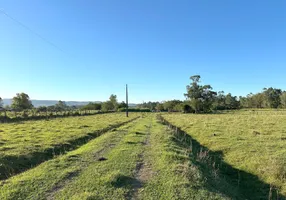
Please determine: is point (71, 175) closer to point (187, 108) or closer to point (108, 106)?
point (187, 108)

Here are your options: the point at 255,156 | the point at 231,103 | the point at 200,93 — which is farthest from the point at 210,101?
the point at 255,156

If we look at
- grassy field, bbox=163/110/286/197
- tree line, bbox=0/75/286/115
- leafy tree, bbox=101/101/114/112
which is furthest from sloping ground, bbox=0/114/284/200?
leafy tree, bbox=101/101/114/112

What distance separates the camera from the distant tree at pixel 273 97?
11987 cm

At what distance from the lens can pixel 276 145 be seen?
50.2ft

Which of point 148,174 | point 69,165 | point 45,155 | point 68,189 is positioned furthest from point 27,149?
point 148,174

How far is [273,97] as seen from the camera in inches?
A: 4825

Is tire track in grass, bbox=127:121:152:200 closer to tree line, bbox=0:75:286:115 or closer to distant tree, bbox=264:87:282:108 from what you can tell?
tree line, bbox=0:75:286:115

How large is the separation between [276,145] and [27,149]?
56.0ft

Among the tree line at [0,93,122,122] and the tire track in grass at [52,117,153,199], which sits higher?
the tree line at [0,93,122,122]

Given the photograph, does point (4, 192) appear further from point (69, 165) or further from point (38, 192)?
point (69, 165)

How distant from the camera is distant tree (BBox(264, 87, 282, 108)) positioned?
11987cm

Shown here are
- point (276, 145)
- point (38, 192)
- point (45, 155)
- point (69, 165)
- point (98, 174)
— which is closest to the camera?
point (38, 192)

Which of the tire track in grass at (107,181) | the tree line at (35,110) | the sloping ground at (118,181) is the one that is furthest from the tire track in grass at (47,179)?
the tree line at (35,110)

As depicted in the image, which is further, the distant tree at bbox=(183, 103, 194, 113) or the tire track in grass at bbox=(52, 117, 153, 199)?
the distant tree at bbox=(183, 103, 194, 113)
